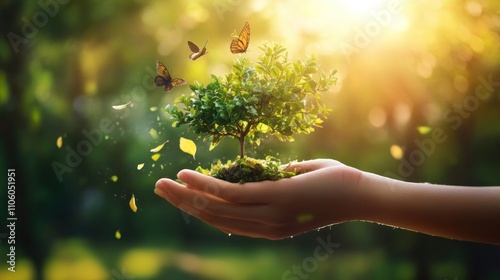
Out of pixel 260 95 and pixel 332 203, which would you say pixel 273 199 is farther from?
pixel 260 95

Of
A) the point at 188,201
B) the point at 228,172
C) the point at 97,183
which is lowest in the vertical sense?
the point at 188,201

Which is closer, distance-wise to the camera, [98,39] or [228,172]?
[228,172]

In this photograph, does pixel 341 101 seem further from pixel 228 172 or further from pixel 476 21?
pixel 228 172

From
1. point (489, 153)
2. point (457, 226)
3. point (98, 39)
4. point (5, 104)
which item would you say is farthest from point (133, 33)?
point (457, 226)

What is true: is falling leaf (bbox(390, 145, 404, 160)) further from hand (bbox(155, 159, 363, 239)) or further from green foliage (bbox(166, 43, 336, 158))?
hand (bbox(155, 159, 363, 239))

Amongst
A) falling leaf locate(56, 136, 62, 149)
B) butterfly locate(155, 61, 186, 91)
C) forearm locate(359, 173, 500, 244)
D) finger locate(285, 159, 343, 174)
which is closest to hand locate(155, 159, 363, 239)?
forearm locate(359, 173, 500, 244)

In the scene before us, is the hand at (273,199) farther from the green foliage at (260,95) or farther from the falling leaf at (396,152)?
the falling leaf at (396,152)

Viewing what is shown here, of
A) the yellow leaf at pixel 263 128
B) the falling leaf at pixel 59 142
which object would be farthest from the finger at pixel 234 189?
the falling leaf at pixel 59 142
